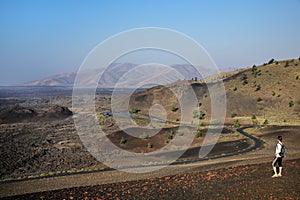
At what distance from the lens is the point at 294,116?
52906 mm

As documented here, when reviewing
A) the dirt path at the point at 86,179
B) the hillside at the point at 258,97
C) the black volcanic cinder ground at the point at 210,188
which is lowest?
the dirt path at the point at 86,179

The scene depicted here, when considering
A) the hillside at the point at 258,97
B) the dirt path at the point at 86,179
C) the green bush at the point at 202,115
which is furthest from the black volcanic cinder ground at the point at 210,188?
the green bush at the point at 202,115

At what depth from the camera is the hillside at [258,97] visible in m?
56.3

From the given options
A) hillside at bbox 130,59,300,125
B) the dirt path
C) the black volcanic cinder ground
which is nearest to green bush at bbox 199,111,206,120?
hillside at bbox 130,59,300,125

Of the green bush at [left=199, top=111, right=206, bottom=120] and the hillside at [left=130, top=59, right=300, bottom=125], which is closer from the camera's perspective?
the hillside at [left=130, top=59, right=300, bottom=125]

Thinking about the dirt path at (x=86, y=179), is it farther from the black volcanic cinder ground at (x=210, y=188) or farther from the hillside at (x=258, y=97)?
the hillside at (x=258, y=97)

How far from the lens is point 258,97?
64.9 m

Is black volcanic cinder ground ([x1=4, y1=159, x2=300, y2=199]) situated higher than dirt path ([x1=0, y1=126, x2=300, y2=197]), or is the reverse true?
black volcanic cinder ground ([x1=4, y1=159, x2=300, y2=199])

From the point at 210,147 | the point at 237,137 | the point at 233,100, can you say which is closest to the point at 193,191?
the point at 210,147

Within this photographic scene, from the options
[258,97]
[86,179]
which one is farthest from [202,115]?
[86,179]

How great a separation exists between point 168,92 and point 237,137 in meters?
46.6

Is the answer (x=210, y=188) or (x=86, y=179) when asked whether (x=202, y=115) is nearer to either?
(x=86, y=179)

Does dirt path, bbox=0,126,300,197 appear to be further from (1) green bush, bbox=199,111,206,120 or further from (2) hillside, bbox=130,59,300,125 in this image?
(1) green bush, bbox=199,111,206,120

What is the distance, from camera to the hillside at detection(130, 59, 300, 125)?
56.3m
